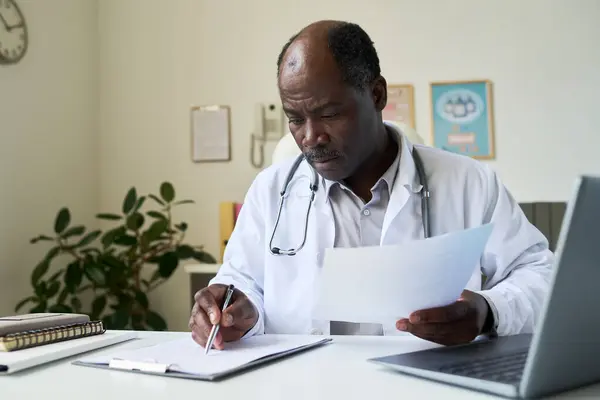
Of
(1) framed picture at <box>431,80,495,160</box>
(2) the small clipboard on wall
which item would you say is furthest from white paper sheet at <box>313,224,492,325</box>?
(2) the small clipboard on wall

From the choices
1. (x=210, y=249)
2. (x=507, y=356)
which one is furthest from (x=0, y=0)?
(x=507, y=356)

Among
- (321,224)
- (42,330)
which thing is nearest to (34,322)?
(42,330)

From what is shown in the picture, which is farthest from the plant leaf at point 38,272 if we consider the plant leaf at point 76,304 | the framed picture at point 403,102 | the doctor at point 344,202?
the framed picture at point 403,102

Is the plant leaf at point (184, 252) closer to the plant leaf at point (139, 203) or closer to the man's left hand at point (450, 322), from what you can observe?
the plant leaf at point (139, 203)

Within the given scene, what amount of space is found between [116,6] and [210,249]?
1.34 meters

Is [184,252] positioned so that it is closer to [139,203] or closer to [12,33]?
[139,203]

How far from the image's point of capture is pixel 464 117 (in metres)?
2.86

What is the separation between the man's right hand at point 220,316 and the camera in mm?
997

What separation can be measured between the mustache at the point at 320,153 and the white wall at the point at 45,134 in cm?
180

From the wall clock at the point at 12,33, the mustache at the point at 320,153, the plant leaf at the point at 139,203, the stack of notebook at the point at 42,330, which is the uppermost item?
the wall clock at the point at 12,33

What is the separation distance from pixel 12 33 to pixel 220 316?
2.17 meters

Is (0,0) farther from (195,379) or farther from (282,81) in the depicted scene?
(195,379)

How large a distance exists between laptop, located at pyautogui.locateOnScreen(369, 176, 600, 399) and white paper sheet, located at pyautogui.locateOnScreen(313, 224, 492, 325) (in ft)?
0.39

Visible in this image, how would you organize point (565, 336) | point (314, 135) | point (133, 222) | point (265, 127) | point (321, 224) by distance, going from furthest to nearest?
point (265, 127) → point (133, 222) → point (321, 224) → point (314, 135) → point (565, 336)
